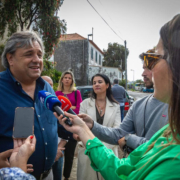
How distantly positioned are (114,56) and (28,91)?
4343 cm

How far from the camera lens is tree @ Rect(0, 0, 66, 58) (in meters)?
6.91

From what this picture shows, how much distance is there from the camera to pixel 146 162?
0.86 metres

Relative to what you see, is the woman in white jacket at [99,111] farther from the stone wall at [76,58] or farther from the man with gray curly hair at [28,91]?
the stone wall at [76,58]

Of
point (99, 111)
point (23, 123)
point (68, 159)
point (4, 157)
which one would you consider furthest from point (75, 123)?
point (68, 159)

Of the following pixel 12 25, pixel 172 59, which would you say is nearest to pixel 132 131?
pixel 172 59

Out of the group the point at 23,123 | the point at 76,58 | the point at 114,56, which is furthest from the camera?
the point at 114,56

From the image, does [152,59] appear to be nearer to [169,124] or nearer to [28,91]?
[169,124]

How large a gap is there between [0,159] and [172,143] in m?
1.31

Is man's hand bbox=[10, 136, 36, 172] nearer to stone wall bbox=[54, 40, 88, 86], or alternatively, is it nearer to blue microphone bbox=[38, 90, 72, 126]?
blue microphone bbox=[38, 90, 72, 126]

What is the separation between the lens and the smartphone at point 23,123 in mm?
1252

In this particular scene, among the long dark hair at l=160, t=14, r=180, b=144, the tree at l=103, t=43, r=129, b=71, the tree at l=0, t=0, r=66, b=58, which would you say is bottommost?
the long dark hair at l=160, t=14, r=180, b=144

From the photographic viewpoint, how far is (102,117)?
2990 millimetres

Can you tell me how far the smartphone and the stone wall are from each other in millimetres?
20404

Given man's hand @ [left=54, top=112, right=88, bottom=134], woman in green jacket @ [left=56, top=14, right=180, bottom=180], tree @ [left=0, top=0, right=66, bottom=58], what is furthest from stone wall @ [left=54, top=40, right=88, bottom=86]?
woman in green jacket @ [left=56, top=14, right=180, bottom=180]
